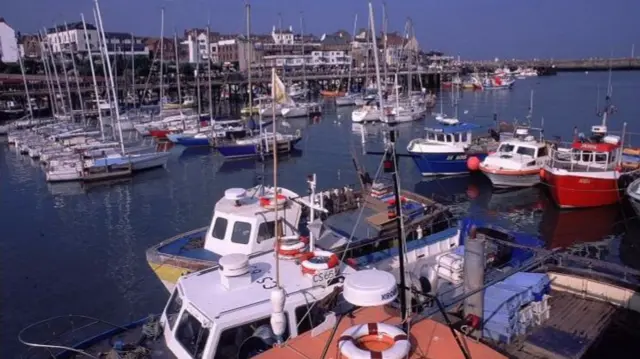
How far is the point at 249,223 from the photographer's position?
1270 centimetres

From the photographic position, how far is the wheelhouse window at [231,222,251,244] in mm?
12688

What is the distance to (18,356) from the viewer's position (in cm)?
1348

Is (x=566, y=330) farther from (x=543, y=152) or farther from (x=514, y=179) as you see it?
(x=543, y=152)

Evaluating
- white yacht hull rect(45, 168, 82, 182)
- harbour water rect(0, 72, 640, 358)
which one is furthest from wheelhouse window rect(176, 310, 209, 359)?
white yacht hull rect(45, 168, 82, 182)

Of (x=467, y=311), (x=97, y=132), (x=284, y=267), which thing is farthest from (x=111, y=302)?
(x=97, y=132)

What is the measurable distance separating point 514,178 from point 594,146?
493 centimetres

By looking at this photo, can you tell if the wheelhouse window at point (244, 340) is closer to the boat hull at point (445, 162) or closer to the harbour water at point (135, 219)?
the harbour water at point (135, 219)

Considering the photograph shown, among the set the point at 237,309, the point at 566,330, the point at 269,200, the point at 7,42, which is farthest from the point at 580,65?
the point at 237,309

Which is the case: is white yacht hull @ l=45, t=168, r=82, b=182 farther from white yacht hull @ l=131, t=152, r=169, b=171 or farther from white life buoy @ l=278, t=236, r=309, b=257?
white life buoy @ l=278, t=236, r=309, b=257

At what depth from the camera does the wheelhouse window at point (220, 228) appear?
42.9 feet

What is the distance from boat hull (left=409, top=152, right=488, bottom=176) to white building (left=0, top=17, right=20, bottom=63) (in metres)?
111

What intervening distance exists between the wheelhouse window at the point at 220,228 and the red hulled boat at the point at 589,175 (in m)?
17.4

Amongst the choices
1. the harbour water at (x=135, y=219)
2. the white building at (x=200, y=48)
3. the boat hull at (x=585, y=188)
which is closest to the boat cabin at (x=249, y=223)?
the harbour water at (x=135, y=219)

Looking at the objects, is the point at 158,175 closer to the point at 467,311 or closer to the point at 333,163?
the point at 333,163
